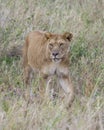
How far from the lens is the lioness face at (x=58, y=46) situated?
295 inches

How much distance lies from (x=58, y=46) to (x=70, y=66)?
99cm

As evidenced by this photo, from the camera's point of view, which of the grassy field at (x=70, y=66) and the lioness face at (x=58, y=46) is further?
the lioness face at (x=58, y=46)

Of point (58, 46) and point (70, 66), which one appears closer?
point (58, 46)

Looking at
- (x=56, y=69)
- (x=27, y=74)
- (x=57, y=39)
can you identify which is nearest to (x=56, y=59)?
(x=56, y=69)

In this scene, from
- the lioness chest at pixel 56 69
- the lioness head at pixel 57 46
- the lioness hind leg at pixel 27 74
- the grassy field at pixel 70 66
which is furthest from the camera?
the lioness hind leg at pixel 27 74

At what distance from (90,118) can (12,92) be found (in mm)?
1546

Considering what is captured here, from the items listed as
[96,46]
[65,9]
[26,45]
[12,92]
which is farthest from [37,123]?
[65,9]

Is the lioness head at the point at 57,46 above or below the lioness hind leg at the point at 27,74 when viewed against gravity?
above

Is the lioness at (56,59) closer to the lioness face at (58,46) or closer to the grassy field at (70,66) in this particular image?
the lioness face at (58,46)

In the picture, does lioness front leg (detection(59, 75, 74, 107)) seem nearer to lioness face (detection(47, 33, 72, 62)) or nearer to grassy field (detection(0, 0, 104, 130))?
grassy field (detection(0, 0, 104, 130))

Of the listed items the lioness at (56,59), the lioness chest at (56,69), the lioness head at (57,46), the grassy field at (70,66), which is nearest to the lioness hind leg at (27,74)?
the grassy field at (70,66)

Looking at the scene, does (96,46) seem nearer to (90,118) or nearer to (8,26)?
(8,26)

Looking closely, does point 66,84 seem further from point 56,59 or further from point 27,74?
point 27,74

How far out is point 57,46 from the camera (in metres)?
7.55
